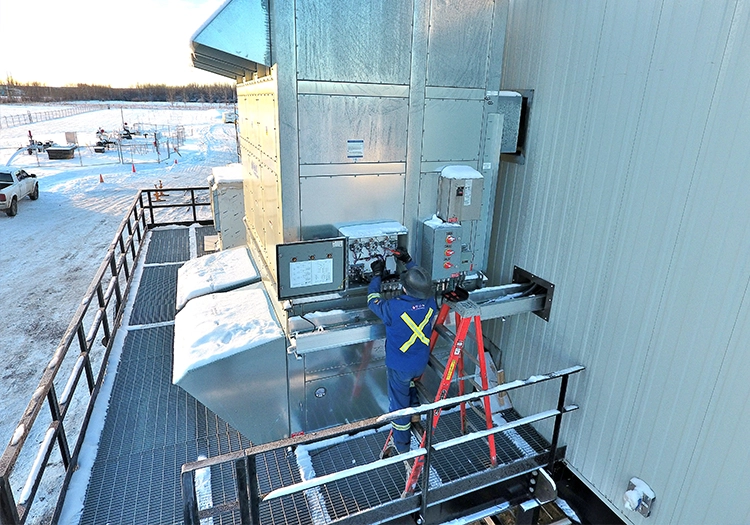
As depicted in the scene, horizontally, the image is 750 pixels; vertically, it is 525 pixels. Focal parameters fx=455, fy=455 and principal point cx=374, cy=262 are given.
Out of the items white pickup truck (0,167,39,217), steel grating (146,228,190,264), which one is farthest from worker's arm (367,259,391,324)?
white pickup truck (0,167,39,217)

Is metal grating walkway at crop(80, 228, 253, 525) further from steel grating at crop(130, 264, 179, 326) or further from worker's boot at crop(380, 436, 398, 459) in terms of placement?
worker's boot at crop(380, 436, 398, 459)

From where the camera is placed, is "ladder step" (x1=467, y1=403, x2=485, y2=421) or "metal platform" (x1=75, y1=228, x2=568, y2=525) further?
"ladder step" (x1=467, y1=403, x2=485, y2=421)

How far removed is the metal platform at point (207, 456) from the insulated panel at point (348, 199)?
2248mm

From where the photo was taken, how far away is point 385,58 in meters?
4.33

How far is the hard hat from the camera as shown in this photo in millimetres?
4156

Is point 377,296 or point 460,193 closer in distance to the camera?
point 377,296

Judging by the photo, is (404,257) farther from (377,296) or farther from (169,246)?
(169,246)

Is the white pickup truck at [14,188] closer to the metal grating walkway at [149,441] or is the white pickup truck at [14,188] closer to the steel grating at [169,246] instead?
the steel grating at [169,246]

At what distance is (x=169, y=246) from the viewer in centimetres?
1057

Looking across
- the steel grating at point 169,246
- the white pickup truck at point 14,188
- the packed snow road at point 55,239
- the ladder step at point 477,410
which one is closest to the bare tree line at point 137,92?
the packed snow road at point 55,239

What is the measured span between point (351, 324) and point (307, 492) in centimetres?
165

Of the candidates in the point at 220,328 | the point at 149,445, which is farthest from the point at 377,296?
the point at 149,445

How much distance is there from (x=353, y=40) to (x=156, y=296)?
589cm

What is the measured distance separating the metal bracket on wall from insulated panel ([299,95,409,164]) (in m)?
1.82
